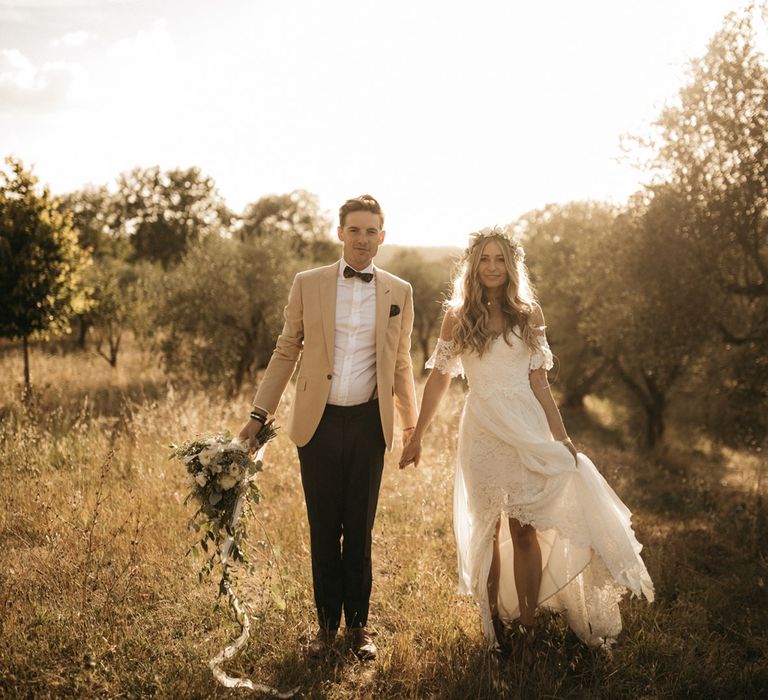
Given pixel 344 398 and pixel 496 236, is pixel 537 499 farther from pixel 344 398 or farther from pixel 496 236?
pixel 496 236

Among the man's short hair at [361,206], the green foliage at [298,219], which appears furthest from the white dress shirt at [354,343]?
the green foliage at [298,219]

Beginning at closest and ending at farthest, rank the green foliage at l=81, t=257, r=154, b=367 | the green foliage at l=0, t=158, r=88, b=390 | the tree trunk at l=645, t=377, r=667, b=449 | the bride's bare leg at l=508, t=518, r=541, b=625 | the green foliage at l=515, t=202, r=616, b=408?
the bride's bare leg at l=508, t=518, r=541, b=625 < the green foliage at l=0, t=158, r=88, b=390 < the tree trunk at l=645, t=377, r=667, b=449 < the green foliage at l=515, t=202, r=616, b=408 < the green foliage at l=81, t=257, r=154, b=367

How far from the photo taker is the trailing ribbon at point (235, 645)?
3361mm

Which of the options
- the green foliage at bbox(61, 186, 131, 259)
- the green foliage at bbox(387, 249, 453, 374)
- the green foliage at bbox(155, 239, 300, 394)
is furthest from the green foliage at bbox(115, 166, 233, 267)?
the green foliage at bbox(155, 239, 300, 394)

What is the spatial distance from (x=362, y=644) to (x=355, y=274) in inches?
93.3

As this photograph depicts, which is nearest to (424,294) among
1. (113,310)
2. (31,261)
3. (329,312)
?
(113,310)

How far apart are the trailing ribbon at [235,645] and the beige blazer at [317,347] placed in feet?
1.32

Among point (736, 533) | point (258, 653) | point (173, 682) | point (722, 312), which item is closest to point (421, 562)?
point (258, 653)

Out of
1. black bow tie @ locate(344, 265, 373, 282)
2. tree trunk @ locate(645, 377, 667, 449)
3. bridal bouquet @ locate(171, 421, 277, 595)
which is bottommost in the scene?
tree trunk @ locate(645, 377, 667, 449)

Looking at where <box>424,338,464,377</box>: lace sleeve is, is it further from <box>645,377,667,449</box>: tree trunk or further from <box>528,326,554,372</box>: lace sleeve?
<box>645,377,667,449</box>: tree trunk

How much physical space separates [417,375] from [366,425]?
27.1 metres

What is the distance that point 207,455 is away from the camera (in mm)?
3363

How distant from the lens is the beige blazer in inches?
147

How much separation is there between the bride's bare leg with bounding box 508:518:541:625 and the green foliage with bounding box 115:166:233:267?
129ft
